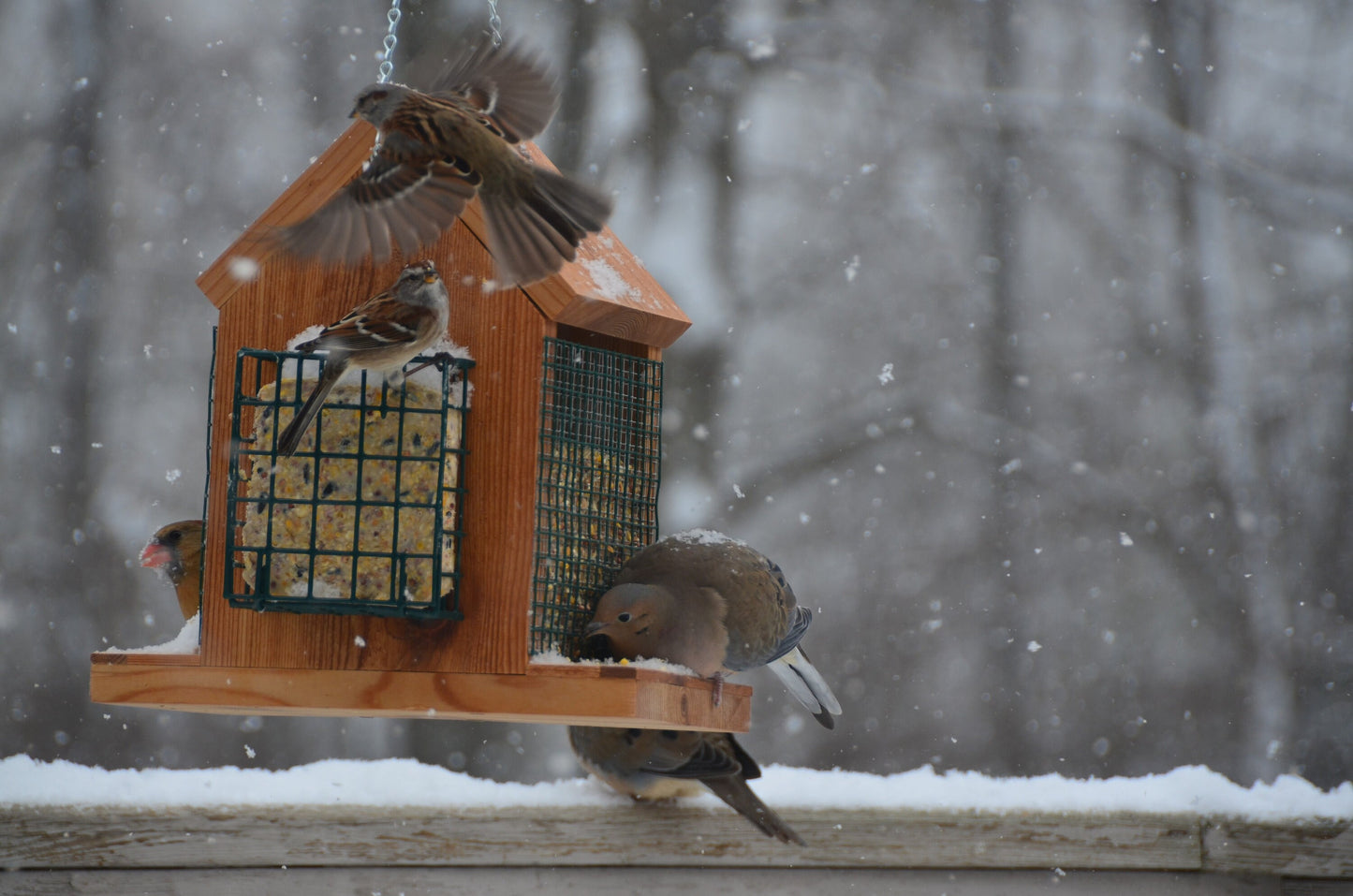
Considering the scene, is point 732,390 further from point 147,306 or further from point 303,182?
point 303,182

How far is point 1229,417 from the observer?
8.48 meters

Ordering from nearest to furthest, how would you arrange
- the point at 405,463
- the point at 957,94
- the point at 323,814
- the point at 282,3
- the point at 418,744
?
the point at 405,463, the point at 323,814, the point at 418,744, the point at 282,3, the point at 957,94

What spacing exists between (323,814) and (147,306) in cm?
478

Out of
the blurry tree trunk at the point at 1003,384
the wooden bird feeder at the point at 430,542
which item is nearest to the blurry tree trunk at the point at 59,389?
the wooden bird feeder at the point at 430,542

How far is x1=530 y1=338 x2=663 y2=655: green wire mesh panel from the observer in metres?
3.20

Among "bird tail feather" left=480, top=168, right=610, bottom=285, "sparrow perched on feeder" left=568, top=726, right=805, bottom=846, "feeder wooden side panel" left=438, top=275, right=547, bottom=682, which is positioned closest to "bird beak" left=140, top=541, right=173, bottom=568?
"feeder wooden side panel" left=438, top=275, right=547, bottom=682

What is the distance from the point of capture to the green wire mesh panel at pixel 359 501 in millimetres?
2920

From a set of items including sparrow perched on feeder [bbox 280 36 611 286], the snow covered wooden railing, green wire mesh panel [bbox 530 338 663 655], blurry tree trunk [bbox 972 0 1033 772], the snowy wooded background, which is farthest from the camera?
blurry tree trunk [bbox 972 0 1033 772]

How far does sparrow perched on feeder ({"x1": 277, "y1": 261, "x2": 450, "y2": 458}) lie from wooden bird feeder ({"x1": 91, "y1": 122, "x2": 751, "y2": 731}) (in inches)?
5.4

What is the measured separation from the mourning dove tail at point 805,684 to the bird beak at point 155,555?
6.30ft

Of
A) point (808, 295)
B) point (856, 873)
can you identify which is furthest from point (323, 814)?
point (808, 295)

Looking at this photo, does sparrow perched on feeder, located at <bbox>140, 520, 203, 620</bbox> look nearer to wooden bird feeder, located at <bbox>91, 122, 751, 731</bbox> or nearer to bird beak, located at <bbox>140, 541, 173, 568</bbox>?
bird beak, located at <bbox>140, 541, 173, 568</bbox>

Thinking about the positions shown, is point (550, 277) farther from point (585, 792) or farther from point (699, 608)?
point (585, 792)

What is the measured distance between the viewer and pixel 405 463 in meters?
2.98
